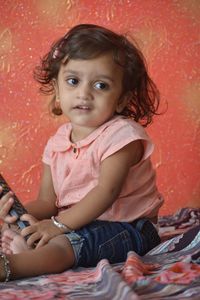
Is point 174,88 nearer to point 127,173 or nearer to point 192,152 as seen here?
point 192,152

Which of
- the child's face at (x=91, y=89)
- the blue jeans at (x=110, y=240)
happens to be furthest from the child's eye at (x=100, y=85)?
the blue jeans at (x=110, y=240)

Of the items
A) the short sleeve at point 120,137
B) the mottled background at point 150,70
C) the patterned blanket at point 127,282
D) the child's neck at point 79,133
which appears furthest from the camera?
the mottled background at point 150,70

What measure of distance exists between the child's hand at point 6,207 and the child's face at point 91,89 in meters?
0.25

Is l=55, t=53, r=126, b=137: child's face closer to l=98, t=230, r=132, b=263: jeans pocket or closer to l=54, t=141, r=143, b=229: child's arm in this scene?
l=54, t=141, r=143, b=229: child's arm

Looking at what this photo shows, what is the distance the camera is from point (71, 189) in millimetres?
1562

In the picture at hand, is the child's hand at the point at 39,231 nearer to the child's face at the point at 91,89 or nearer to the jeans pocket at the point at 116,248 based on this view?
the jeans pocket at the point at 116,248

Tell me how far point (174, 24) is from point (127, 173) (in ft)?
3.36

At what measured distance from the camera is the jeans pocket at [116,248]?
140 cm

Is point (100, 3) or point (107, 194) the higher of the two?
point (100, 3)

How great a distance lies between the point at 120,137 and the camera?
148 cm

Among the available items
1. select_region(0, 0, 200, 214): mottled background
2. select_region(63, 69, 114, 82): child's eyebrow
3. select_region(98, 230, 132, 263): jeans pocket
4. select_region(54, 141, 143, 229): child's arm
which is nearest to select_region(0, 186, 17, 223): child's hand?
select_region(54, 141, 143, 229): child's arm

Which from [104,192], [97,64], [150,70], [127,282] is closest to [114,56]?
[97,64]

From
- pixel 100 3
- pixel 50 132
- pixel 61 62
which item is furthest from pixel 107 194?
pixel 100 3

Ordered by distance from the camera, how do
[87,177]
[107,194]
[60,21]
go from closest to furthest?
[107,194]
[87,177]
[60,21]
